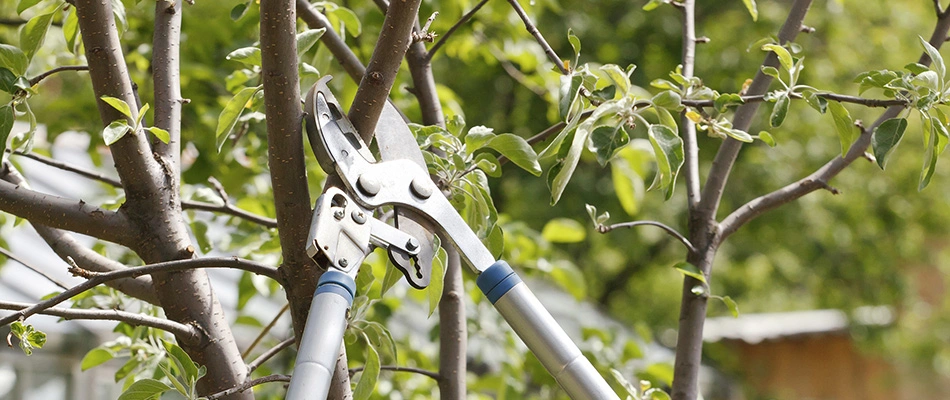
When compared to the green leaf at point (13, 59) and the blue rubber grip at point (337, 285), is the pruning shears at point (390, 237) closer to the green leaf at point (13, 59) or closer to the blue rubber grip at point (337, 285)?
the blue rubber grip at point (337, 285)

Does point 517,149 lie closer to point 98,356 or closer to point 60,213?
point 60,213

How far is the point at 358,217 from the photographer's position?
0.85 meters

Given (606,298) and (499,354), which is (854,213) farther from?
(499,354)

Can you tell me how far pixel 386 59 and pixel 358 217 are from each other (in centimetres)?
17

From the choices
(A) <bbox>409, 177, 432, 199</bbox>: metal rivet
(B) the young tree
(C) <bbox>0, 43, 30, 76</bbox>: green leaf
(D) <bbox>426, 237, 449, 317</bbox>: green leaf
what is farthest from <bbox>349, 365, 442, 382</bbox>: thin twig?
(C) <bbox>0, 43, 30, 76</bbox>: green leaf

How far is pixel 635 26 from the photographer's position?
5945 mm

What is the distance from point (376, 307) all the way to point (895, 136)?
4.13 feet

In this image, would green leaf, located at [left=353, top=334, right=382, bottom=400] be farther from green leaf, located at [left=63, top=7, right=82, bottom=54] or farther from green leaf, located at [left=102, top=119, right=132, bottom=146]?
green leaf, located at [left=63, top=7, right=82, bottom=54]

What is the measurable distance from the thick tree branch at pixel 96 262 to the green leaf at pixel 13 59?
8.7 inches

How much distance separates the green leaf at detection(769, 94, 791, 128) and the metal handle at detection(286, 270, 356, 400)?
495 millimetres

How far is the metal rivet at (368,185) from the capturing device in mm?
873

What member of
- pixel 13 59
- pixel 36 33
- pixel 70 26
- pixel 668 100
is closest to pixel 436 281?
pixel 668 100

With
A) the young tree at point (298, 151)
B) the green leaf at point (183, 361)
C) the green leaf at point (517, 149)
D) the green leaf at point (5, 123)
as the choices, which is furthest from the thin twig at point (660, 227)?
the green leaf at point (5, 123)

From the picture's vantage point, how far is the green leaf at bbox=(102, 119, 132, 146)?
0.87 meters
